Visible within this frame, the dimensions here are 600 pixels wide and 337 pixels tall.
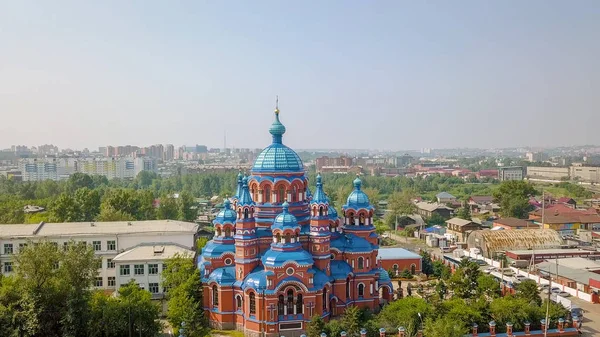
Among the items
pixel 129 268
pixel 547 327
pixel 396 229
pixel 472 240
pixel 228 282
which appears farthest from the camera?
pixel 396 229

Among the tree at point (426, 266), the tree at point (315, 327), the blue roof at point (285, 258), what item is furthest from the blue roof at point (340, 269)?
the tree at point (426, 266)

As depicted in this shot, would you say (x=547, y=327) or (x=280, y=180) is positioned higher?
(x=280, y=180)

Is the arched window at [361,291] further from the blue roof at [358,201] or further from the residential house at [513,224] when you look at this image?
the residential house at [513,224]

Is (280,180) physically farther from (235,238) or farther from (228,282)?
(228,282)

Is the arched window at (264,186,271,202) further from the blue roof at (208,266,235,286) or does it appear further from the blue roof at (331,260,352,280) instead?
the blue roof at (331,260,352,280)

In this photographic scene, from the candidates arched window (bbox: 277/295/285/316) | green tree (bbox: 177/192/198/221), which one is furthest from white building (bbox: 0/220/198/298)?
green tree (bbox: 177/192/198/221)

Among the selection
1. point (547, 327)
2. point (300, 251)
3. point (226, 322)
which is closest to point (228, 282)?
point (226, 322)
